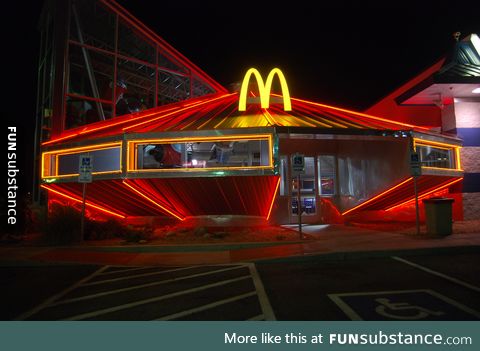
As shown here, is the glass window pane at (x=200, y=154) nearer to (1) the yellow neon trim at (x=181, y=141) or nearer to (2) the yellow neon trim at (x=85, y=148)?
A: (1) the yellow neon trim at (x=181, y=141)

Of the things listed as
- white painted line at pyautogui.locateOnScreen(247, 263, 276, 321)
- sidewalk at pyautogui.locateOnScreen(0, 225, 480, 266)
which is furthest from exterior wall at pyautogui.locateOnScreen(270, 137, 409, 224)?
white painted line at pyautogui.locateOnScreen(247, 263, 276, 321)

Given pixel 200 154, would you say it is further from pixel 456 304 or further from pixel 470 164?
pixel 470 164

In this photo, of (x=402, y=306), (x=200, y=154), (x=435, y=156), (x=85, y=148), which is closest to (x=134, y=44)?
(x=85, y=148)

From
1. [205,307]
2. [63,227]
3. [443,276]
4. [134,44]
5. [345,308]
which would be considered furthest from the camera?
[134,44]

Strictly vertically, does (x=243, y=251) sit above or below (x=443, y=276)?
above

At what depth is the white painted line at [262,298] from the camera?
4.87 m

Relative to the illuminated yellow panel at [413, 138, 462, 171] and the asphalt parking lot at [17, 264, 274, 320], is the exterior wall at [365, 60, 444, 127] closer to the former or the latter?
the illuminated yellow panel at [413, 138, 462, 171]

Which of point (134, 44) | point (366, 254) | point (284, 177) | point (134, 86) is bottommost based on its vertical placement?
point (366, 254)

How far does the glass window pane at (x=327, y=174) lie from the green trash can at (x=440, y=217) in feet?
17.8

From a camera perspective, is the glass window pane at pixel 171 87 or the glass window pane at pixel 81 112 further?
the glass window pane at pixel 171 87

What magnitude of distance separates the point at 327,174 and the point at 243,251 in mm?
7932

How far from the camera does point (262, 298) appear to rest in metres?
5.72

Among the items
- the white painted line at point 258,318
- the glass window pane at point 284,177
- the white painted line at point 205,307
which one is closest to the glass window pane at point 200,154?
the glass window pane at point 284,177

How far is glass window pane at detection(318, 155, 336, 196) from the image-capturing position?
16.8 meters
